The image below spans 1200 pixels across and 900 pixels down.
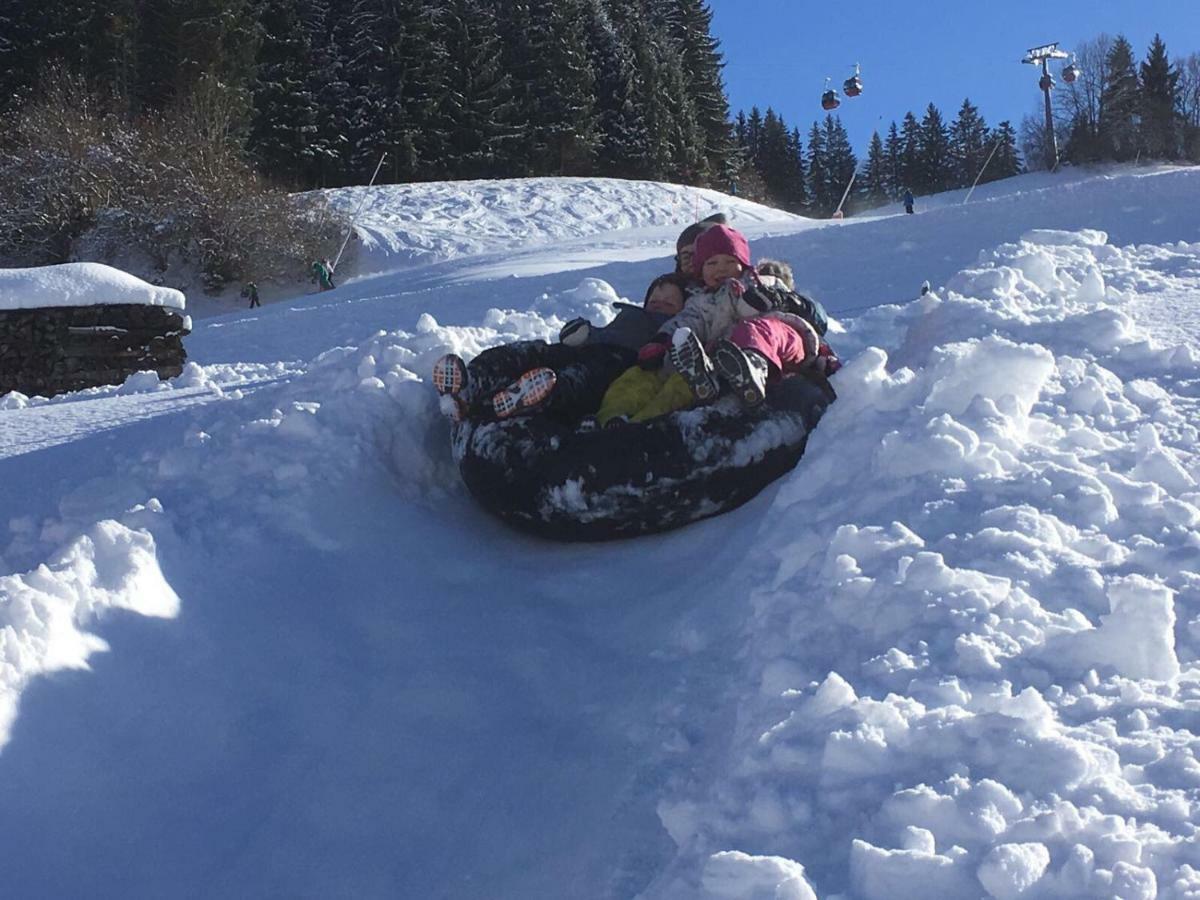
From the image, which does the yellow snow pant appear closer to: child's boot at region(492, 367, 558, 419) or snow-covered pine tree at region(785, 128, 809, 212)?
child's boot at region(492, 367, 558, 419)

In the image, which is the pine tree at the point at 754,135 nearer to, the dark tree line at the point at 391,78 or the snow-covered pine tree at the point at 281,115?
the dark tree line at the point at 391,78

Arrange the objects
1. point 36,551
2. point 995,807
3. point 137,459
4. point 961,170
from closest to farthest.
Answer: point 995,807 → point 36,551 → point 137,459 → point 961,170

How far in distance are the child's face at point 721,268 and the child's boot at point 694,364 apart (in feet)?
3.09

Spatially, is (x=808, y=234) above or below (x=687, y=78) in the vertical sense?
below

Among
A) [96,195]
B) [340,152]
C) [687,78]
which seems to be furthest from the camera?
[687,78]

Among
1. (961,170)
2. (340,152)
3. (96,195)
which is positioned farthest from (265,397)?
(961,170)

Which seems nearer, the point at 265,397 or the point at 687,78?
the point at 265,397

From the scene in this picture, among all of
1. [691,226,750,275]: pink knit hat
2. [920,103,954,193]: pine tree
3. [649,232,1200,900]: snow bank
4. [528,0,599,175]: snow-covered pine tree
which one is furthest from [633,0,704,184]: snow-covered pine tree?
[649,232,1200,900]: snow bank

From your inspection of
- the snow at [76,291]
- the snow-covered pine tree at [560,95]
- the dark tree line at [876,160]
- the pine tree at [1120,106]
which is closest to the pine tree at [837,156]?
the dark tree line at [876,160]

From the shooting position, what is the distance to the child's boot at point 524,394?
4.50 m

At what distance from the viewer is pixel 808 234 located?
35.5ft

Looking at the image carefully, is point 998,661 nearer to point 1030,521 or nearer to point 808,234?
point 1030,521

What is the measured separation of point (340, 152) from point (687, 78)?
53.2ft

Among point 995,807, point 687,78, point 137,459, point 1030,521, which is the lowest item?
point 995,807
